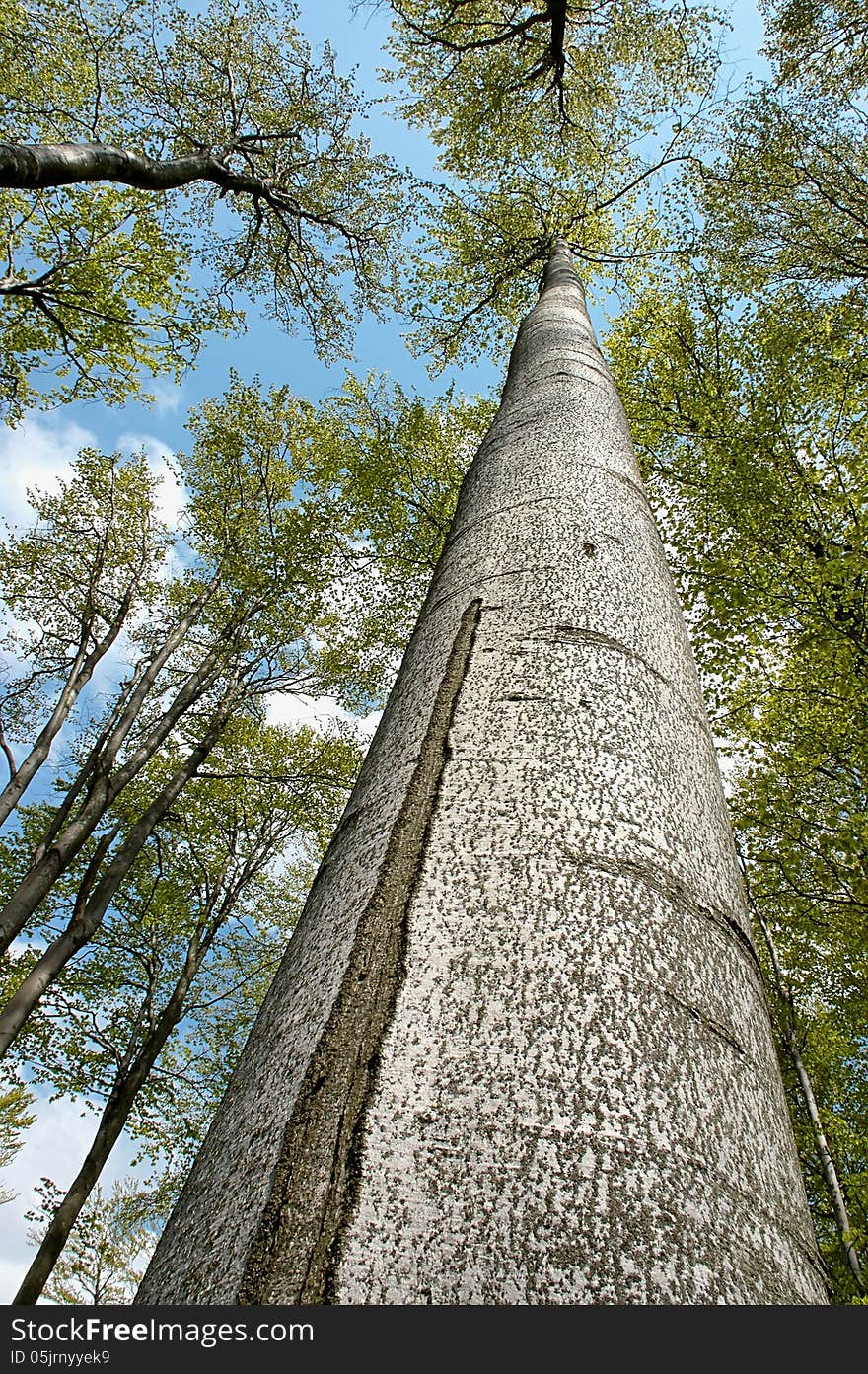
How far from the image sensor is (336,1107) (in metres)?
0.59

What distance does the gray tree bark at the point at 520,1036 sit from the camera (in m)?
0.50

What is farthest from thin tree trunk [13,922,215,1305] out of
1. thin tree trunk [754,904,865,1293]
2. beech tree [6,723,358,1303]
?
thin tree trunk [754,904,865,1293]

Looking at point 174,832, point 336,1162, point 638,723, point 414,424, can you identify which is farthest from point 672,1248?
point 174,832

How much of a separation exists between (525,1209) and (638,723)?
2.10 feet

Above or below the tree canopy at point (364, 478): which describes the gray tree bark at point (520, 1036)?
below

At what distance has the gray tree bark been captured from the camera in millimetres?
499

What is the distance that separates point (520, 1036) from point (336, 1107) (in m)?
0.17

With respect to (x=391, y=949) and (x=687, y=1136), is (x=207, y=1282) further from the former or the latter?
(x=687, y=1136)

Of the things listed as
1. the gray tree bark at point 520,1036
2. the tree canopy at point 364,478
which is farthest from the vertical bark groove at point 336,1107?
the tree canopy at point 364,478

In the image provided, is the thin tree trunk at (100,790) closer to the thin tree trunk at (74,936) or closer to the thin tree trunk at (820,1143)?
the thin tree trunk at (74,936)

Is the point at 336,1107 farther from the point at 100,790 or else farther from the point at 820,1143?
the point at 820,1143

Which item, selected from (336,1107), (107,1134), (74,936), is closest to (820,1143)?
(74,936)

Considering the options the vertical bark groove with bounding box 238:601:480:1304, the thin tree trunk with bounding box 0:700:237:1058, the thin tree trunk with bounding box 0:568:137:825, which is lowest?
the vertical bark groove with bounding box 238:601:480:1304

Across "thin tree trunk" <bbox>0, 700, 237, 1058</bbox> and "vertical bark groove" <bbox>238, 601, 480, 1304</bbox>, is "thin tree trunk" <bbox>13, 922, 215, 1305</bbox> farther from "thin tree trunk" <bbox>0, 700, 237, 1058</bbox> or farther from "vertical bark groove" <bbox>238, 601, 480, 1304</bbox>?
"vertical bark groove" <bbox>238, 601, 480, 1304</bbox>
